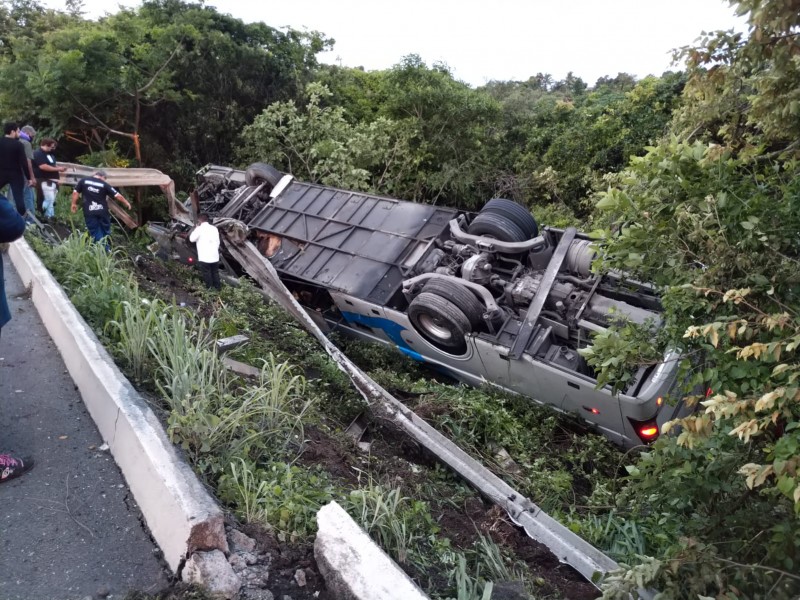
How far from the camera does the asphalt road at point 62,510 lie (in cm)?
244

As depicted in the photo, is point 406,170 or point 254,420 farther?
point 406,170

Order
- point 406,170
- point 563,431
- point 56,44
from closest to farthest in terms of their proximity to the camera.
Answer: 1. point 563,431
2. point 56,44
3. point 406,170

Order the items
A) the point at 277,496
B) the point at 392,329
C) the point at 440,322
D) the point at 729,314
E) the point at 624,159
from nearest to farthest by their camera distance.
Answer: the point at 729,314 < the point at 277,496 < the point at 440,322 < the point at 392,329 < the point at 624,159

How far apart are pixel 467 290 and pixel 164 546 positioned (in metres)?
4.09

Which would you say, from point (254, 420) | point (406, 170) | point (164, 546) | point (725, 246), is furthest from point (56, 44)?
point (725, 246)

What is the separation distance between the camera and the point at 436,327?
20.4ft

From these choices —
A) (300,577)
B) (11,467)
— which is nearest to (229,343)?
(11,467)

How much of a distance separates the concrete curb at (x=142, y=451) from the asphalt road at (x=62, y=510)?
0.07 m

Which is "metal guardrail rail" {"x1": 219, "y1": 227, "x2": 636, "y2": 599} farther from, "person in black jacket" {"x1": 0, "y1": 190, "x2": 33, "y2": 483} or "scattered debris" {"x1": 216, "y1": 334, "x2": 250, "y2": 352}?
"person in black jacket" {"x1": 0, "y1": 190, "x2": 33, "y2": 483}

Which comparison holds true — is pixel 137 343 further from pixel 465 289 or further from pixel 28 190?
pixel 28 190

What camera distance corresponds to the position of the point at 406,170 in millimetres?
13242

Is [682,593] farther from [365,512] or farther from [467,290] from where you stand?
[467,290]

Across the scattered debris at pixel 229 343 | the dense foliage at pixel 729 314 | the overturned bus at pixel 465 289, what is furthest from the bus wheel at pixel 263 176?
the dense foliage at pixel 729 314

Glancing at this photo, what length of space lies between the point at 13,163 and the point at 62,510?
233 inches
